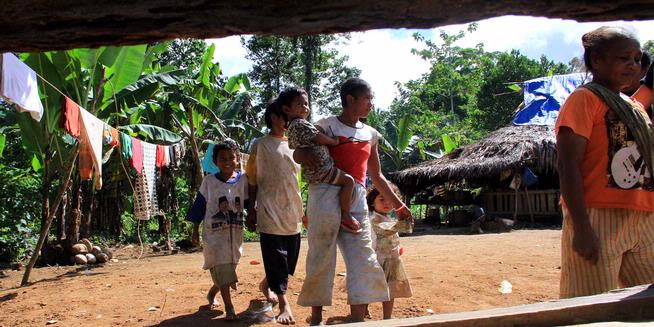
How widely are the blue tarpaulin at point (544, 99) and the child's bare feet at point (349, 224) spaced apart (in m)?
11.7

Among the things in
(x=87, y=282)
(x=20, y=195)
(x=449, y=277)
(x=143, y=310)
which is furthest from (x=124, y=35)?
(x=20, y=195)

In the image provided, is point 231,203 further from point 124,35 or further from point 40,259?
point 40,259

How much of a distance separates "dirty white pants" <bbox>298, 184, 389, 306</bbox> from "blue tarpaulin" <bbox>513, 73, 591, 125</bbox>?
11.7 m

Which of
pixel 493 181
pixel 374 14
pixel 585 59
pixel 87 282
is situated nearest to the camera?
pixel 374 14

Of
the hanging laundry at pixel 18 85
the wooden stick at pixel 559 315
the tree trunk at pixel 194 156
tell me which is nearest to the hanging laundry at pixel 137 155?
the tree trunk at pixel 194 156

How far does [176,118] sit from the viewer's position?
39.0 feet

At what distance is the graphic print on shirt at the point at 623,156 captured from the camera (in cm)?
228

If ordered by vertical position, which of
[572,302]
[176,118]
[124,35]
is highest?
[176,118]

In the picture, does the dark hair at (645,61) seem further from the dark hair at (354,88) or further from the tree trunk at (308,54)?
the tree trunk at (308,54)

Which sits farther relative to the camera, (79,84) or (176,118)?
(176,118)

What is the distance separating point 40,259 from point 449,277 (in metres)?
7.14

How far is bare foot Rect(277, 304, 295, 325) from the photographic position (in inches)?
147

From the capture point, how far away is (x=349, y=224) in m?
3.21

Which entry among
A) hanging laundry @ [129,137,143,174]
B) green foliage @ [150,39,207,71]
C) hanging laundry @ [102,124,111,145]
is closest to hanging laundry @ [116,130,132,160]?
hanging laundry @ [129,137,143,174]
